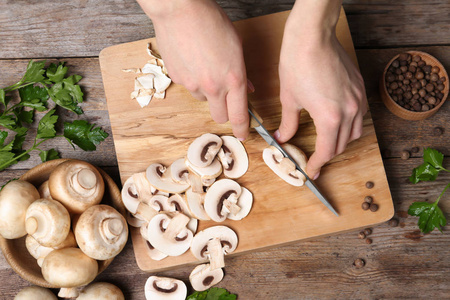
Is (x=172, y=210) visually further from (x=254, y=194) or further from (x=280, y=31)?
(x=280, y=31)

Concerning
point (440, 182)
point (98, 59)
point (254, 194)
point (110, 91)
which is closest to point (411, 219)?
point (440, 182)

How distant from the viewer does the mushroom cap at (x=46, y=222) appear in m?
1.68

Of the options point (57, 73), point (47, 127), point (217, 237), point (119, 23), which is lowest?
point (217, 237)

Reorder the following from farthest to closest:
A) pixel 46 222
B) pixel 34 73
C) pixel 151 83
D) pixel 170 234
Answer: pixel 34 73, pixel 151 83, pixel 170 234, pixel 46 222

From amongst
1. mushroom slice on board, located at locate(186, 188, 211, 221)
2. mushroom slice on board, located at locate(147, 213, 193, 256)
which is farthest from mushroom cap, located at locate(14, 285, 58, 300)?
mushroom slice on board, located at locate(186, 188, 211, 221)

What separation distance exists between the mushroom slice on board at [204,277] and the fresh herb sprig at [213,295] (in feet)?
0.07

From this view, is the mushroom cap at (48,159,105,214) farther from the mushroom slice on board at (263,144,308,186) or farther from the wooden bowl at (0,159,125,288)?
the mushroom slice on board at (263,144,308,186)

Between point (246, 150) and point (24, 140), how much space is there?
1167 mm

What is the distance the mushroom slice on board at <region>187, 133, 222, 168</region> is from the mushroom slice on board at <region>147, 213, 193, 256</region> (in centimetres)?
26

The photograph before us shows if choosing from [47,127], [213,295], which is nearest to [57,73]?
[47,127]

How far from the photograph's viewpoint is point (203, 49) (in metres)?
1.49

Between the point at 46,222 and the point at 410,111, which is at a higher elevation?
the point at 410,111

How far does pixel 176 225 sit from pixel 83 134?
26.4 inches

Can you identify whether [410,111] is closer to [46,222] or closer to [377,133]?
[377,133]
